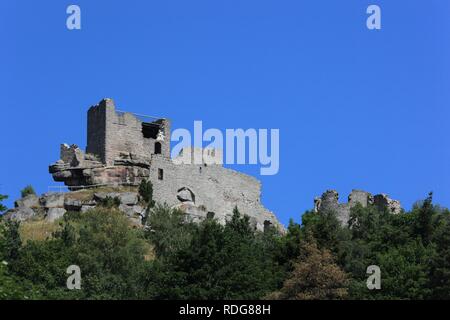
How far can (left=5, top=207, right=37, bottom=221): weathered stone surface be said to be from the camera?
6169cm

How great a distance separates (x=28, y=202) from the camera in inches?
2477

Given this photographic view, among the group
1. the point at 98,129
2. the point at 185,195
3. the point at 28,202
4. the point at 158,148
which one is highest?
the point at 98,129

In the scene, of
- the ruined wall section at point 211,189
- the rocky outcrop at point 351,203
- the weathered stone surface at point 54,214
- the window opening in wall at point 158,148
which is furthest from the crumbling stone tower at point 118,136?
the rocky outcrop at point 351,203

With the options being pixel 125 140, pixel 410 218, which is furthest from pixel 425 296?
pixel 125 140

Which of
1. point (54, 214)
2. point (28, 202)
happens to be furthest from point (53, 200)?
point (28, 202)

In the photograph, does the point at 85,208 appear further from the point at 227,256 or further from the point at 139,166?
the point at 227,256

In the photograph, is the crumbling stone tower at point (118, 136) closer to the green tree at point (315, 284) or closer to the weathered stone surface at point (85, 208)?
the weathered stone surface at point (85, 208)

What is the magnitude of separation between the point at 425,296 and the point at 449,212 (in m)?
14.8

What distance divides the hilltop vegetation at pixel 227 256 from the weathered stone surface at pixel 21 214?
3.07ft

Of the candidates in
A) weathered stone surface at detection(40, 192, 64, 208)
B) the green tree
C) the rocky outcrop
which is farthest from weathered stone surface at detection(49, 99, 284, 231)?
the green tree

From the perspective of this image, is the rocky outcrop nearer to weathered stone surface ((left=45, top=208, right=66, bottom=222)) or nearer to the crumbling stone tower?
the crumbling stone tower

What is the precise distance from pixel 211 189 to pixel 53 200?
10.2 metres

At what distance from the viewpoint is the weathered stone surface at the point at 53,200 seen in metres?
62.3
